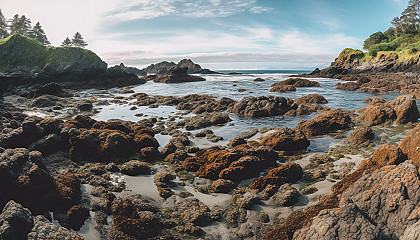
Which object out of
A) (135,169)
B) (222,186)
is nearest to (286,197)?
(222,186)

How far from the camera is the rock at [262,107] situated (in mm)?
22062

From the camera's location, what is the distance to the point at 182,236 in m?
6.38

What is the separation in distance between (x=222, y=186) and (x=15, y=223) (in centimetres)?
602

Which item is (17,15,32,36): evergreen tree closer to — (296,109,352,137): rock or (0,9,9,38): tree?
(0,9,9,38): tree

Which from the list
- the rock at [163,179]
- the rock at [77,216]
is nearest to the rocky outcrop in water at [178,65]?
the rock at [163,179]

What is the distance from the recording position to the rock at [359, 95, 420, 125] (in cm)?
1555

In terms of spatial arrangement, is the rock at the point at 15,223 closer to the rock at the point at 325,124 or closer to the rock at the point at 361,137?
the rock at the point at 361,137

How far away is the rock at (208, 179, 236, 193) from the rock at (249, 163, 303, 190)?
79cm

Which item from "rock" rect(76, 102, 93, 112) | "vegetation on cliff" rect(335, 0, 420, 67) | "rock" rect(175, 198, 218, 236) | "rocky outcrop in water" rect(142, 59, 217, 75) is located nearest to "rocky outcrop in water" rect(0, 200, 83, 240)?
"rock" rect(175, 198, 218, 236)

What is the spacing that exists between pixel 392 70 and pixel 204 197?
86.6 metres

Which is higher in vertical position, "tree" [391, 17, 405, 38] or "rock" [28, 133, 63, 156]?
"tree" [391, 17, 405, 38]

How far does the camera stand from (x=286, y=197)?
7465 mm

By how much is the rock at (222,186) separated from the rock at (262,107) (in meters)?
13.7

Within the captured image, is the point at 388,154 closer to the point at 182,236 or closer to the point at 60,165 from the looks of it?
the point at 182,236
